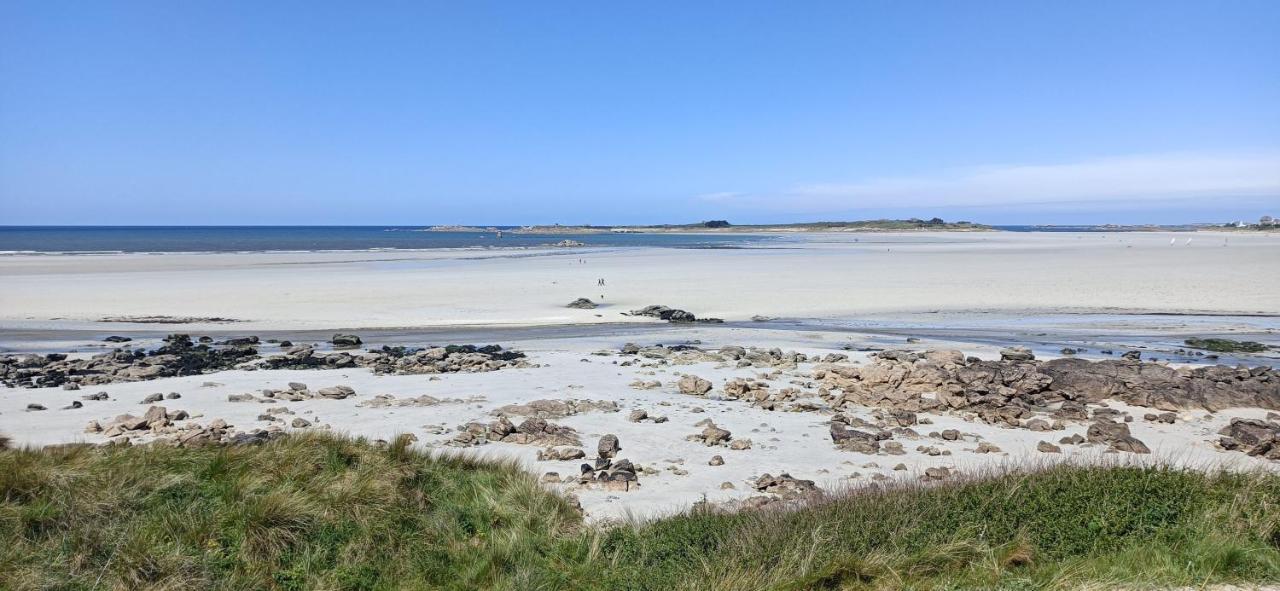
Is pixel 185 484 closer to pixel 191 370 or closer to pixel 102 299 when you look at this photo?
→ pixel 191 370

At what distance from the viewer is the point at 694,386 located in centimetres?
1211

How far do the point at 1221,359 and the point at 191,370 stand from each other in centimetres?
1973

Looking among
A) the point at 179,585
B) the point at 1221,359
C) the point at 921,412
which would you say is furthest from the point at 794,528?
the point at 1221,359

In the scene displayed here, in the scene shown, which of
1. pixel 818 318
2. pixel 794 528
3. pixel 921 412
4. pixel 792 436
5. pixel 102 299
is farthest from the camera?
pixel 102 299

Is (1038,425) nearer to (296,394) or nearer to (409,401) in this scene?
(409,401)

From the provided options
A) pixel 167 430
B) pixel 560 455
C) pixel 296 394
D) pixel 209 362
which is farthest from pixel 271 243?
pixel 560 455

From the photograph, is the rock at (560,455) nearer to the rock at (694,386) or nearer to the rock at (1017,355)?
the rock at (694,386)

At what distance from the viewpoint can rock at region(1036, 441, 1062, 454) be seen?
869 cm

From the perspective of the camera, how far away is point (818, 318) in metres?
22.8

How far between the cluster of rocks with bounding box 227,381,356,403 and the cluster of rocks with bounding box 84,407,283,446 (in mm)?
1400

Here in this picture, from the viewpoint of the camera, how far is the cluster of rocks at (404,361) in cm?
1401

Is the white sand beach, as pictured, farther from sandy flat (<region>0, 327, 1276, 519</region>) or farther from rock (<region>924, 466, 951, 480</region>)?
rock (<region>924, 466, 951, 480</region>)

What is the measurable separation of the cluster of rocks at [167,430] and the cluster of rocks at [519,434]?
2113 millimetres

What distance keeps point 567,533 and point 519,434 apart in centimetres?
330
